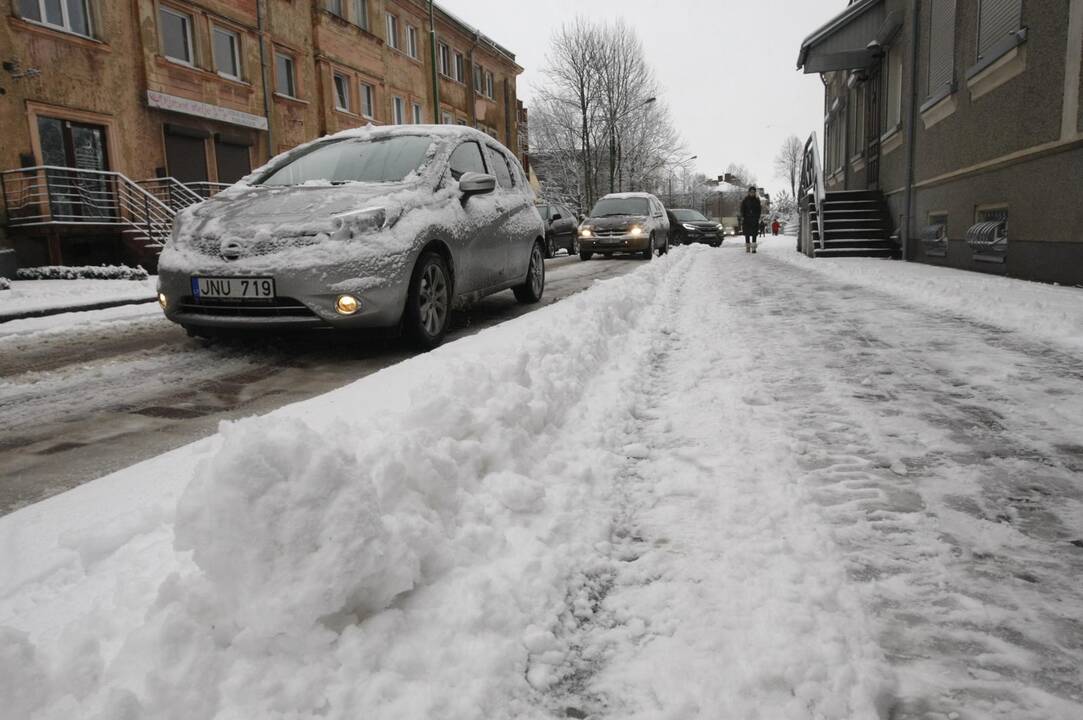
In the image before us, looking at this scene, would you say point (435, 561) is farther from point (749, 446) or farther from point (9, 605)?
point (749, 446)

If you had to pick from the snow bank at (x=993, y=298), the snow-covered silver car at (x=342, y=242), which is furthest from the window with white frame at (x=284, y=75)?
the snow bank at (x=993, y=298)

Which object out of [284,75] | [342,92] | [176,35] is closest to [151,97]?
[176,35]

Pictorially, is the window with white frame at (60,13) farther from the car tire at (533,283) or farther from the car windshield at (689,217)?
the car windshield at (689,217)

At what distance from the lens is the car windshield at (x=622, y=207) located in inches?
663

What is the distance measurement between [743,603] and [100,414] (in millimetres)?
3198

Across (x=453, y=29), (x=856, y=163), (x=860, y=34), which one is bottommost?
(x=856, y=163)

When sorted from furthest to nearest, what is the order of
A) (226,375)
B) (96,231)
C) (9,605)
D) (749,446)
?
1. (96,231)
2. (226,375)
3. (749,446)
4. (9,605)

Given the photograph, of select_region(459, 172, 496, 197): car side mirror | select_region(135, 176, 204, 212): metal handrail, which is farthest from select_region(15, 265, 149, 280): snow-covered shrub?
select_region(459, 172, 496, 197): car side mirror

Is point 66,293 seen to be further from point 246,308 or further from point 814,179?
point 814,179

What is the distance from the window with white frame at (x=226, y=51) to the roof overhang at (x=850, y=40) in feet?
48.6

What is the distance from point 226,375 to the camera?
435 centimetres

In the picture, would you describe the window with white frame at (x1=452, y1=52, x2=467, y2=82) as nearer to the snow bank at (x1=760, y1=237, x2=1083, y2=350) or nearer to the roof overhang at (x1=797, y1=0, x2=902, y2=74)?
the roof overhang at (x1=797, y1=0, x2=902, y2=74)

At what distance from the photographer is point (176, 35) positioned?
56.0 feet

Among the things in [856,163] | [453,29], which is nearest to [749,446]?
[856,163]
